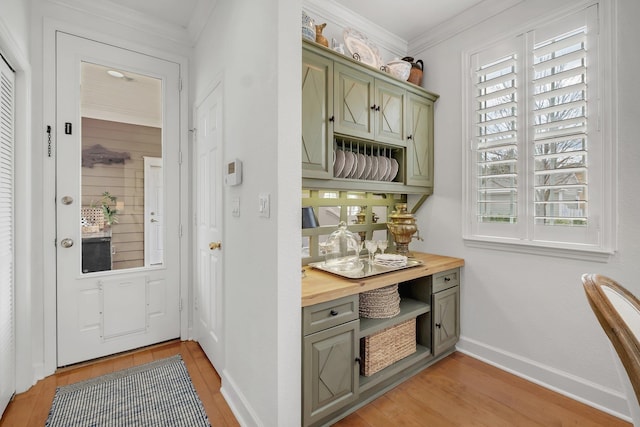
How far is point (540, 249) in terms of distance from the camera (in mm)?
2072

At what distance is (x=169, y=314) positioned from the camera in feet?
8.63

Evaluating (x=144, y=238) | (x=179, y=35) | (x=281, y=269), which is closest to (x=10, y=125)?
(x=144, y=238)

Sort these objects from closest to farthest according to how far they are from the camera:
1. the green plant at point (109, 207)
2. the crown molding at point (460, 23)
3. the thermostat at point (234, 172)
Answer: the thermostat at point (234, 172) < the crown molding at point (460, 23) < the green plant at point (109, 207)

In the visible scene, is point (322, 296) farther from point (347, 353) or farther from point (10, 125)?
point (10, 125)

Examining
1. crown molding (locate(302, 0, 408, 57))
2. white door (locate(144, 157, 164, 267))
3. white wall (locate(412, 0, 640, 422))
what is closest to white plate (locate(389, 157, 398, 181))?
white wall (locate(412, 0, 640, 422))

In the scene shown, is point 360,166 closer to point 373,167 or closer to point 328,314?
point 373,167

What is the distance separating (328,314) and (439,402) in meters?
1.00

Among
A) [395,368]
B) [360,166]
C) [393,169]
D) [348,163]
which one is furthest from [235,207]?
[395,368]

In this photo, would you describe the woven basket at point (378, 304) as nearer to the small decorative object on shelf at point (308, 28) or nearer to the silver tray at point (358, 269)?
the silver tray at point (358, 269)

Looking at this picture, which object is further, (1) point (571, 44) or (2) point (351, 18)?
(2) point (351, 18)

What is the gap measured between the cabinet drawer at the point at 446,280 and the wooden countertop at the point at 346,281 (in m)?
0.05

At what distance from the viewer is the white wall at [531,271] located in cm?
172

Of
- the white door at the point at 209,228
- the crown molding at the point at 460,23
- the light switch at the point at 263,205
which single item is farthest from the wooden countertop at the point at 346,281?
the crown molding at the point at 460,23

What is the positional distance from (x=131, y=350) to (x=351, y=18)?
3323 millimetres
